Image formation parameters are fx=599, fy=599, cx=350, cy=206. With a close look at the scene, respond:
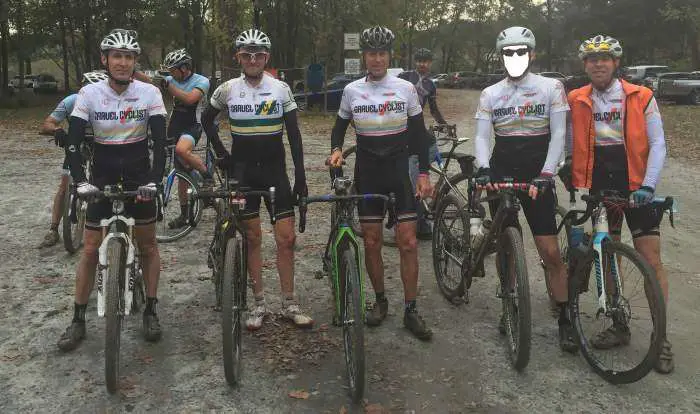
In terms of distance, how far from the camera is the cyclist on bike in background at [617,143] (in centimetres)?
425

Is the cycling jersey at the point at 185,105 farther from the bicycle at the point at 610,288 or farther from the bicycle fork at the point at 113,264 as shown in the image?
the bicycle at the point at 610,288

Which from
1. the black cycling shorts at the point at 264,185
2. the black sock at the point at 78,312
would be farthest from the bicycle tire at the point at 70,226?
the black cycling shorts at the point at 264,185

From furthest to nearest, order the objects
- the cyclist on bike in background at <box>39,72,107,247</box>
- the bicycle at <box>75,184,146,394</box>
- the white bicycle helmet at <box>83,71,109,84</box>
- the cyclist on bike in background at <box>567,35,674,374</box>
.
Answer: the white bicycle helmet at <box>83,71,109,84</box> → the cyclist on bike in background at <box>39,72,107,247</box> → the cyclist on bike in background at <box>567,35,674,374</box> → the bicycle at <box>75,184,146,394</box>

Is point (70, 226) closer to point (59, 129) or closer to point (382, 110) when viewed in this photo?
point (59, 129)

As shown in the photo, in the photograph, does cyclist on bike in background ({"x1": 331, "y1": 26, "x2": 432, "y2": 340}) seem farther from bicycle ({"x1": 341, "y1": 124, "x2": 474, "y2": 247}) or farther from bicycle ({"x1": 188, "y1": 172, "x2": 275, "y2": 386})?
bicycle ({"x1": 341, "y1": 124, "x2": 474, "y2": 247})

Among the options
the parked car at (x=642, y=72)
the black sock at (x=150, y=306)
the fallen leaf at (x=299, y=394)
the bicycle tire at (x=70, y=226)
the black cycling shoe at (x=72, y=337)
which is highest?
the parked car at (x=642, y=72)

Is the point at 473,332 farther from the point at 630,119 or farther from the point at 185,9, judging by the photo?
the point at 185,9

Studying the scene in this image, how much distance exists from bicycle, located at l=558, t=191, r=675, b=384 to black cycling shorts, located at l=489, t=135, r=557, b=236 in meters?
0.21

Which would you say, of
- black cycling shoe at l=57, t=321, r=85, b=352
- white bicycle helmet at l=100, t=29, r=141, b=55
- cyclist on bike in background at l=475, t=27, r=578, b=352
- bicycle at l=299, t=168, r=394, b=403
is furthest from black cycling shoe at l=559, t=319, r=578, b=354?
white bicycle helmet at l=100, t=29, r=141, b=55

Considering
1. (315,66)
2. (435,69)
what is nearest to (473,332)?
(315,66)

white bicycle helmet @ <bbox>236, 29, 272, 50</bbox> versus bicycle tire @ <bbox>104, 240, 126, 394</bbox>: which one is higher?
white bicycle helmet @ <bbox>236, 29, 272, 50</bbox>

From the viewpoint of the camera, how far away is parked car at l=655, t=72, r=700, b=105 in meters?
27.9

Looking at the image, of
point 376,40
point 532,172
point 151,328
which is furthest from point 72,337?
point 532,172

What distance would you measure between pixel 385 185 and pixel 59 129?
10.4 feet
